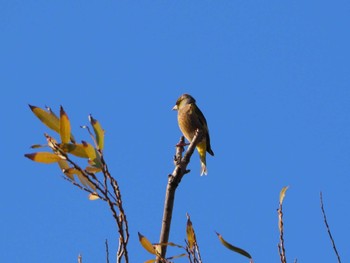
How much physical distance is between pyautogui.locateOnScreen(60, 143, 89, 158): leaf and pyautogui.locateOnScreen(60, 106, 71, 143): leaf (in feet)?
0.05

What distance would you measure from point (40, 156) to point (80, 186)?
0.15 metres

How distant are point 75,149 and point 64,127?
7cm

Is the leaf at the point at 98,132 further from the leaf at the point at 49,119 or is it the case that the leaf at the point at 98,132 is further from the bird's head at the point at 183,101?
the bird's head at the point at 183,101

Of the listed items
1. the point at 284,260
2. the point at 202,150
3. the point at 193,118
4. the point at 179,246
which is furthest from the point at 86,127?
the point at 193,118

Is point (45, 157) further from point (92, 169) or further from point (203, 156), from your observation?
point (203, 156)

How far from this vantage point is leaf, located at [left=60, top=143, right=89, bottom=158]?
1955 millimetres

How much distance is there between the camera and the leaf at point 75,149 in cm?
196

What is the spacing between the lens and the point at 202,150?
8.08 m

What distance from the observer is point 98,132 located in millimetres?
1975

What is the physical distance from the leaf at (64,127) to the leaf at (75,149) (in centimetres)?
2

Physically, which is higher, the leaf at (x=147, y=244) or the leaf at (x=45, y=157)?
the leaf at (x=45, y=157)

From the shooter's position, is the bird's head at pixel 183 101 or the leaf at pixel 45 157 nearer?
the leaf at pixel 45 157

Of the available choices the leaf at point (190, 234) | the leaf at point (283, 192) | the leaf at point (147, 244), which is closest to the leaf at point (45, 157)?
the leaf at point (147, 244)

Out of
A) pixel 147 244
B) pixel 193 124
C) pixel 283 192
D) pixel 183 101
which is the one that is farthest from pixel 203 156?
pixel 147 244
